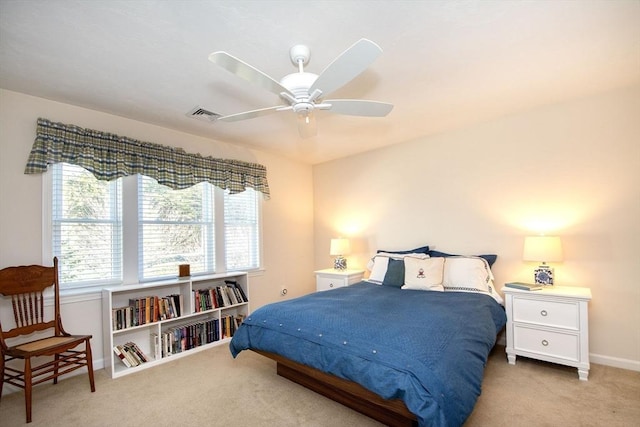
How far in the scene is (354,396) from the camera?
223 cm

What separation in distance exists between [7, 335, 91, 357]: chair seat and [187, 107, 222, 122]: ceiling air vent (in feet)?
6.76

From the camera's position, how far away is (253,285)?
433 cm

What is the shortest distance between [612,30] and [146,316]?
4294 mm

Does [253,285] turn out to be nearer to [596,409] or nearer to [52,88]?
[52,88]

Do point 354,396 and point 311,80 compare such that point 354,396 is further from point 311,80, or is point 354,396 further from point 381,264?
point 311,80

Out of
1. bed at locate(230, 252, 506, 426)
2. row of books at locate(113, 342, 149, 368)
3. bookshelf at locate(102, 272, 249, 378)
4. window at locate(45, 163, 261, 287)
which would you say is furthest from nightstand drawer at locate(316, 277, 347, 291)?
row of books at locate(113, 342, 149, 368)

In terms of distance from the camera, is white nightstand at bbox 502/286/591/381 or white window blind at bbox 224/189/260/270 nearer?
white nightstand at bbox 502/286/591/381

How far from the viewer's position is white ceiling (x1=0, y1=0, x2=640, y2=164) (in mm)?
1729

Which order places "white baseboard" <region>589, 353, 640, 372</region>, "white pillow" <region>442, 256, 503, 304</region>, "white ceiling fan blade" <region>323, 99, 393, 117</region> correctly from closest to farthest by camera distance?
"white ceiling fan blade" <region>323, 99, 393, 117</region>
"white baseboard" <region>589, 353, 640, 372</region>
"white pillow" <region>442, 256, 503, 304</region>

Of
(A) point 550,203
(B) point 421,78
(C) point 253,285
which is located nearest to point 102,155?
(C) point 253,285

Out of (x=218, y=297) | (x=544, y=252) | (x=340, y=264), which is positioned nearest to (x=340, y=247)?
(x=340, y=264)

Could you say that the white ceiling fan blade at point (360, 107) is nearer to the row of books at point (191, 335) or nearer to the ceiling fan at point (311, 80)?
the ceiling fan at point (311, 80)

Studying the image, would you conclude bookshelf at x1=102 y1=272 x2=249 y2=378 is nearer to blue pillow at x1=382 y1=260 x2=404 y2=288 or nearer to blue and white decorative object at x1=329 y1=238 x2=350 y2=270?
blue and white decorative object at x1=329 y1=238 x2=350 y2=270

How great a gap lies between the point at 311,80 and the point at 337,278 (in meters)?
2.86
